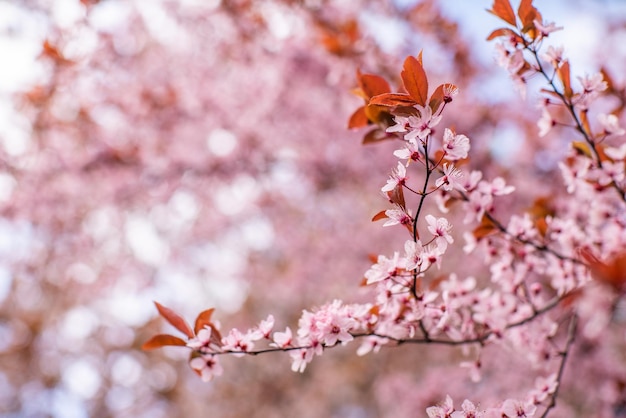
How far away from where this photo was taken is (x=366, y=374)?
340 inches

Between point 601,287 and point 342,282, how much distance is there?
5.14 meters

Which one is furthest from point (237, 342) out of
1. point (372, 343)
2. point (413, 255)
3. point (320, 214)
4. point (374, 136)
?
point (320, 214)

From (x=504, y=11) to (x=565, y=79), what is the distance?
0.27 meters

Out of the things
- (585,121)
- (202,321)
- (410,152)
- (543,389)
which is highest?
(585,121)

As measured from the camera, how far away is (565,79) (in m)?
1.34

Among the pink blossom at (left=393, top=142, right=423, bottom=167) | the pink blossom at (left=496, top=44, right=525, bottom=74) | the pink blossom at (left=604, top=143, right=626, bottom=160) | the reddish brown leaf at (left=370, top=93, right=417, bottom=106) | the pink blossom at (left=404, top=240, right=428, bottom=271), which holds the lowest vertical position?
the pink blossom at (left=404, top=240, right=428, bottom=271)

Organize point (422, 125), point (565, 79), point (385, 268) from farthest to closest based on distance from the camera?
1. point (565, 79)
2. point (385, 268)
3. point (422, 125)

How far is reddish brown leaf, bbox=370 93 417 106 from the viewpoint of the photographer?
1039mm

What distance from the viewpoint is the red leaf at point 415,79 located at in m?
1.01

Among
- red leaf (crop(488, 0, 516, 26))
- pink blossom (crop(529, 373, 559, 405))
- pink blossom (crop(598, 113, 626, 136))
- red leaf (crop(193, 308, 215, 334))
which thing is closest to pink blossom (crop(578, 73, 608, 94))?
pink blossom (crop(598, 113, 626, 136))

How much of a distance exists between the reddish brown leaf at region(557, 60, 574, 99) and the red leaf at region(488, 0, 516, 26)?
0.21 meters

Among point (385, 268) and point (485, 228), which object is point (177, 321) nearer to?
point (385, 268)

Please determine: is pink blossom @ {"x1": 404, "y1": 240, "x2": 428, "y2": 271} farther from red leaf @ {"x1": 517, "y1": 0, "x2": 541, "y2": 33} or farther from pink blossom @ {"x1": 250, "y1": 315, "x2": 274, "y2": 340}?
red leaf @ {"x1": 517, "y1": 0, "x2": 541, "y2": 33}

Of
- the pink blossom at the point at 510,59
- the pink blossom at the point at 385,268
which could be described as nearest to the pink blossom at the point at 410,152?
the pink blossom at the point at 385,268
